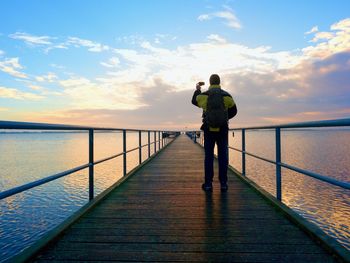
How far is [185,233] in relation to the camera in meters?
3.07

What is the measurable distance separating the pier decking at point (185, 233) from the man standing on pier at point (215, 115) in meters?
0.58

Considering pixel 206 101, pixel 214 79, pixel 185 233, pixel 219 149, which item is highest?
pixel 214 79

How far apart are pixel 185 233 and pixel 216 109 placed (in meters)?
2.22

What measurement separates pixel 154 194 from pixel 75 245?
7.77ft

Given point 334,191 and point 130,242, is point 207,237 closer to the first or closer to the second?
point 130,242

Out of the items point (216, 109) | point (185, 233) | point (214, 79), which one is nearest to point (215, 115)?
point (216, 109)

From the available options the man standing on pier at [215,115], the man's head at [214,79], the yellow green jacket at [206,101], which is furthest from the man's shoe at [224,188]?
the man's head at [214,79]

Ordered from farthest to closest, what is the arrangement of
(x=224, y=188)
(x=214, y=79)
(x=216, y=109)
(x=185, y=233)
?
(x=224, y=188)
(x=214, y=79)
(x=216, y=109)
(x=185, y=233)

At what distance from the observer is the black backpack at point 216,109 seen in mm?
4590

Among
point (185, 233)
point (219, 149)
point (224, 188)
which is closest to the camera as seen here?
point (185, 233)

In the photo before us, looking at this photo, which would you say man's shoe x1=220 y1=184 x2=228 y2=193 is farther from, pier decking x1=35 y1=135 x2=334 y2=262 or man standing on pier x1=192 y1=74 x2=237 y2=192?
pier decking x1=35 y1=135 x2=334 y2=262

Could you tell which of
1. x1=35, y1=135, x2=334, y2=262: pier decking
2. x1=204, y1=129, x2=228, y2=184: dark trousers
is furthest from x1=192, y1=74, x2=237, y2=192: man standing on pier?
x1=35, y1=135, x2=334, y2=262: pier decking

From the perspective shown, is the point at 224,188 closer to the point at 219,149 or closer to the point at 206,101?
the point at 219,149

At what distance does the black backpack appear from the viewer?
181 inches
